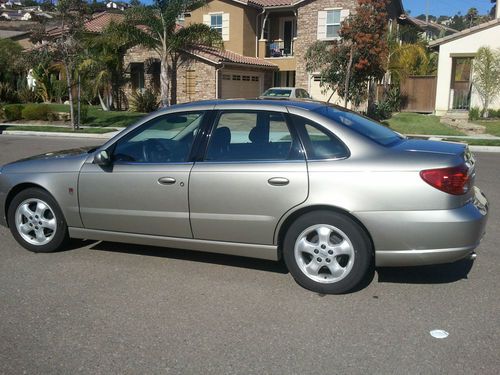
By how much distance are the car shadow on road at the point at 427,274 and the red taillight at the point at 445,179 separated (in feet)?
3.16

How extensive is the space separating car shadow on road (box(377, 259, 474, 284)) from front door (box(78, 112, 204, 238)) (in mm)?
1841

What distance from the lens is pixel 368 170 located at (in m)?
4.21

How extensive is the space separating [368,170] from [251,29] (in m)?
29.0

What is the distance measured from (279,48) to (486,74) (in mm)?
13132

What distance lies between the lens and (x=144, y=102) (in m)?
27.6

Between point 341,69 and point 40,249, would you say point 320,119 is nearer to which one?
point 40,249

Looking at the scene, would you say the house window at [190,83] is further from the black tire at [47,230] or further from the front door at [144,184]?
the front door at [144,184]

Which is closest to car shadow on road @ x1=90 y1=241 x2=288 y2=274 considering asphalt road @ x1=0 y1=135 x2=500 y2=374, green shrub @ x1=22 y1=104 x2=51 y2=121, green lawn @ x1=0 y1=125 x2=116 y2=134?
asphalt road @ x1=0 y1=135 x2=500 y2=374

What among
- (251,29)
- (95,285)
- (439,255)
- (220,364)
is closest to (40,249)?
(95,285)

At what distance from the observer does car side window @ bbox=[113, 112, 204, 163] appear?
16.3 ft

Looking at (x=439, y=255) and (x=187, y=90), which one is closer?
(x=439, y=255)

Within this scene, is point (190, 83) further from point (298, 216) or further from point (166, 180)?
point (298, 216)

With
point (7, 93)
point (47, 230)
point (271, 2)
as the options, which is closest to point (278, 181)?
point (47, 230)

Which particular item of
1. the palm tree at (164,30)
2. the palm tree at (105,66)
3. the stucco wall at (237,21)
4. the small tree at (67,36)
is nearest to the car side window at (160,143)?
the small tree at (67,36)
